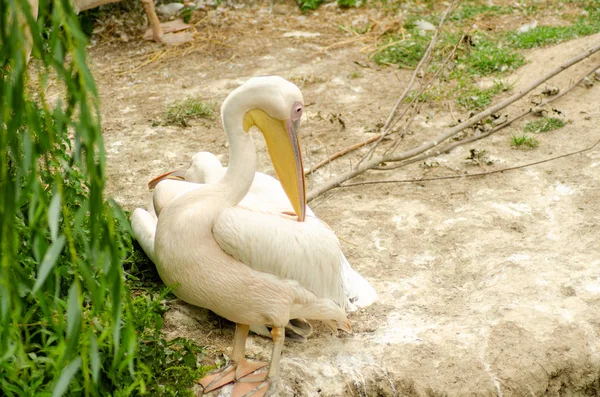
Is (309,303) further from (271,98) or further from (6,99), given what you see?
(6,99)

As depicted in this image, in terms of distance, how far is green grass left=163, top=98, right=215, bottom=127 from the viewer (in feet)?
16.4

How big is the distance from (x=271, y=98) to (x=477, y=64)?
3260 millimetres

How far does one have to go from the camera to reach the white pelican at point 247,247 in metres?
2.67

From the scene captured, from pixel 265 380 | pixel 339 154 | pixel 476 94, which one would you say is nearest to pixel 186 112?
pixel 339 154

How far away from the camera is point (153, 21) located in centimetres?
626

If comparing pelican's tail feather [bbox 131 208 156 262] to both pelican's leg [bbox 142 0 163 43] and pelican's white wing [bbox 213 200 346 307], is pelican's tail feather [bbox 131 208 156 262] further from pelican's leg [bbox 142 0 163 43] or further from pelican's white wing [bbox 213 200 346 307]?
pelican's leg [bbox 142 0 163 43]

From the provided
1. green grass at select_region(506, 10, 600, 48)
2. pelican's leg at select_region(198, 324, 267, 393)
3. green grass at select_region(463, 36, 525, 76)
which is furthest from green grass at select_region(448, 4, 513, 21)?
pelican's leg at select_region(198, 324, 267, 393)

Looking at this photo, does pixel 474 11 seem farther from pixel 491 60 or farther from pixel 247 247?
pixel 247 247

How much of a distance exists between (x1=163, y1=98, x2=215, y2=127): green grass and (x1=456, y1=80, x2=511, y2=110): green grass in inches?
65.2

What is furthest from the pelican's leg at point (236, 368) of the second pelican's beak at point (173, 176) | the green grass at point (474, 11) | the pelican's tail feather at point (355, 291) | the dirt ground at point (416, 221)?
the green grass at point (474, 11)

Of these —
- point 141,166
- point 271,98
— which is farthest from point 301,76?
point 271,98

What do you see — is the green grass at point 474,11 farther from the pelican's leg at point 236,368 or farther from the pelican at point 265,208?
the pelican's leg at point 236,368

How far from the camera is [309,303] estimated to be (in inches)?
114

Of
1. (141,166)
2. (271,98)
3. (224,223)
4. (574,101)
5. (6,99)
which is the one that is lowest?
(574,101)
